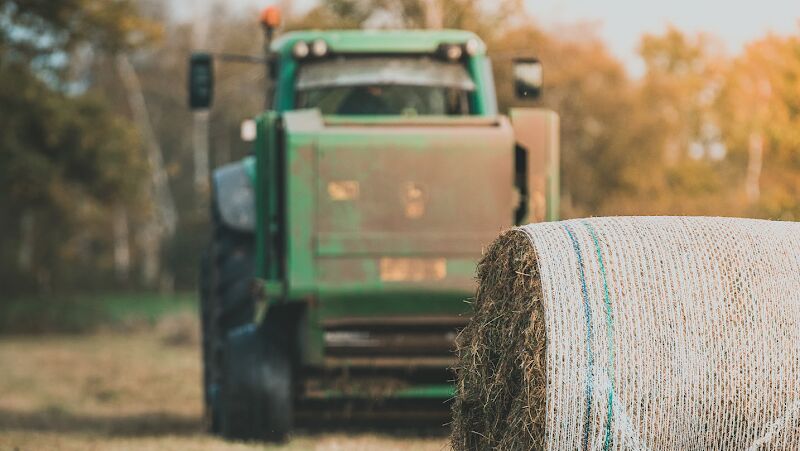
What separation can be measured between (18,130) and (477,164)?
22773 mm

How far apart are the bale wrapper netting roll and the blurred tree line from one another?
1461 centimetres

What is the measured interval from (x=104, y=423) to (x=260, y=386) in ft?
12.3

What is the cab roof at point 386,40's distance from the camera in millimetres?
11641

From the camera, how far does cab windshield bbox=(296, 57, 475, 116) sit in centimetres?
1154

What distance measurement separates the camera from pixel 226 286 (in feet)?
39.1

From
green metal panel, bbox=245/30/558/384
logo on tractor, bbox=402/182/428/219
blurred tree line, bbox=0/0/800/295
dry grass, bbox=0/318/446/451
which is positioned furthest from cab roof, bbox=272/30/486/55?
blurred tree line, bbox=0/0/800/295

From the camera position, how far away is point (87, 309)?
1396 inches

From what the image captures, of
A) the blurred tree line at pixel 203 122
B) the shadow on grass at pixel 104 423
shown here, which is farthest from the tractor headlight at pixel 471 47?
the blurred tree line at pixel 203 122

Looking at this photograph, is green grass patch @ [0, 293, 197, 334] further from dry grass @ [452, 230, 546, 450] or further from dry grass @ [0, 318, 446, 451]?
dry grass @ [452, 230, 546, 450]

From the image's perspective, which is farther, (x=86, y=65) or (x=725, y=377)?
(x=86, y=65)

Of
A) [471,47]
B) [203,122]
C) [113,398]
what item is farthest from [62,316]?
[471,47]

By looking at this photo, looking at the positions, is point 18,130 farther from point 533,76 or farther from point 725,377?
point 725,377

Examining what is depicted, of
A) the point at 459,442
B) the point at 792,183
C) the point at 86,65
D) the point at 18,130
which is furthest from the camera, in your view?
the point at 86,65

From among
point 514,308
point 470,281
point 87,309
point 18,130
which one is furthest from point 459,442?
point 87,309
